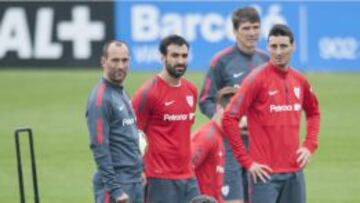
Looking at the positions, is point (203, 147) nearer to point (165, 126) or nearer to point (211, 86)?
point (165, 126)

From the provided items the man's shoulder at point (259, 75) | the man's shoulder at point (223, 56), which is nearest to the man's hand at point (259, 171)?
the man's shoulder at point (259, 75)

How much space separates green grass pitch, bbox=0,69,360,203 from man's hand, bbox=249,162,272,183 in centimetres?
501

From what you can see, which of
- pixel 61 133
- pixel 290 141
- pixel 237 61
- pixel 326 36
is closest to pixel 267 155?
pixel 290 141

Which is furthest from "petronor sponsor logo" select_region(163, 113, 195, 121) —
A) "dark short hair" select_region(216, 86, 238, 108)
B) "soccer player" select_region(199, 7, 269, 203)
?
"soccer player" select_region(199, 7, 269, 203)

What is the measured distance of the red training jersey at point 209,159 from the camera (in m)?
12.4

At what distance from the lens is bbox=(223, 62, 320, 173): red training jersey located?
1126 cm

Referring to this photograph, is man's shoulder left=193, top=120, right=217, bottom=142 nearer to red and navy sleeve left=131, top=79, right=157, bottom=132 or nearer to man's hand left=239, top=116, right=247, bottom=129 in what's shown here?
man's hand left=239, top=116, right=247, bottom=129

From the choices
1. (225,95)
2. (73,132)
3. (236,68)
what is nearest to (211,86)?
(236,68)

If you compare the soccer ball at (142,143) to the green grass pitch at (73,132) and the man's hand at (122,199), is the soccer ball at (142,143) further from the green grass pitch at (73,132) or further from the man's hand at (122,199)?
the green grass pitch at (73,132)

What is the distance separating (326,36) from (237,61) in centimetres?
1735

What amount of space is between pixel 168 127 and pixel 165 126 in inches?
1.2

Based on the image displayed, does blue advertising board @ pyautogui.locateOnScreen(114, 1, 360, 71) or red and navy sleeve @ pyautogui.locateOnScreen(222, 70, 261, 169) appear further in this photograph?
blue advertising board @ pyautogui.locateOnScreen(114, 1, 360, 71)

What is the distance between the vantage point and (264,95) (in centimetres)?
1130

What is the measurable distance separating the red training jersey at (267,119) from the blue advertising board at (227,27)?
19013 millimetres
